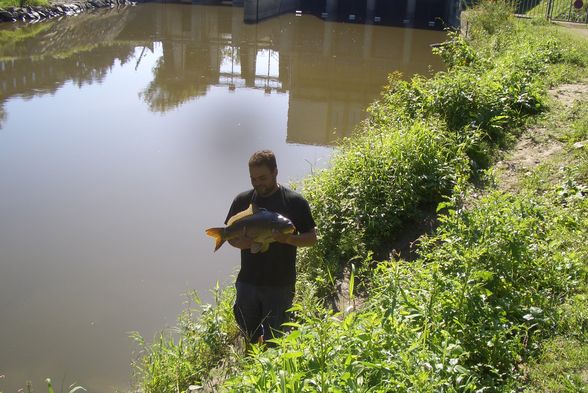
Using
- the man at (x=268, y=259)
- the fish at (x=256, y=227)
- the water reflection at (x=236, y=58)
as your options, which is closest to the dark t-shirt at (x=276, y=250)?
the man at (x=268, y=259)

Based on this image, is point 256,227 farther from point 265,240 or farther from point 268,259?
point 268,259

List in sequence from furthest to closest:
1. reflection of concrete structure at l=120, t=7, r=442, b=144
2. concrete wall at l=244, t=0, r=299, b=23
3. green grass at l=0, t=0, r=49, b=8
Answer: concrete wall at l=244, t=0, r=299, b=23
green grass at l=0, t=0, r=49, b=8
reflection of concrete structure at l=120, t=7, r=442, b=144

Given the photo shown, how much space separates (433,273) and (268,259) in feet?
3.82

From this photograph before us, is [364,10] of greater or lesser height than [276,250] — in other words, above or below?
above

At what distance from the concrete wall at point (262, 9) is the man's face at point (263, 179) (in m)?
27.8

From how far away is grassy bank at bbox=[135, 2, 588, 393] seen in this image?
11.3ft

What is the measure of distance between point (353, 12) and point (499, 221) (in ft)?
112

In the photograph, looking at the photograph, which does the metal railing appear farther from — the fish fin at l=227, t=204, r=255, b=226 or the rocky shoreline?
the rocky shoreline

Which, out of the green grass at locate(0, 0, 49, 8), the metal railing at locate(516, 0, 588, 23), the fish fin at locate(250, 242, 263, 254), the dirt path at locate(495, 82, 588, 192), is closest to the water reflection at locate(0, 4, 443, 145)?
the green grass at locate(0, 0, 49, 8)

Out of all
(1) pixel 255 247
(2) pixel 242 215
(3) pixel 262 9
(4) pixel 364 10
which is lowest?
(1) pixel 255 247

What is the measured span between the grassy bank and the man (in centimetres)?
28

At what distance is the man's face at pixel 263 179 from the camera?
4.25 meters

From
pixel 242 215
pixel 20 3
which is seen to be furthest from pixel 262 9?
pixel 242 215

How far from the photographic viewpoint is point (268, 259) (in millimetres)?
4469
